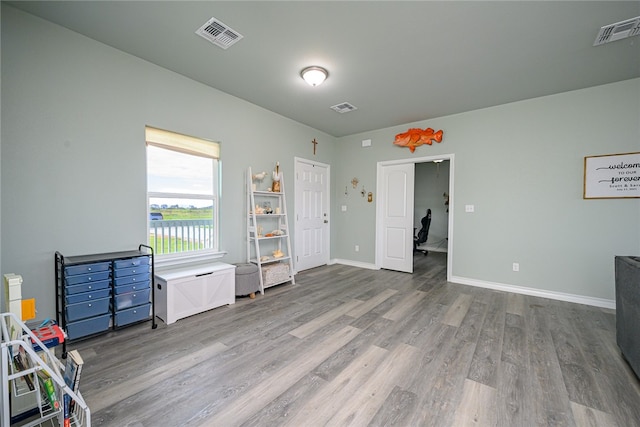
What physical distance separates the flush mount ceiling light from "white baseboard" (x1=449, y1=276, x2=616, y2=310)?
145 inches

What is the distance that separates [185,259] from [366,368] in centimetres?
245

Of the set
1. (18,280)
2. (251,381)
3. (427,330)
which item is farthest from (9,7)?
(427,330)

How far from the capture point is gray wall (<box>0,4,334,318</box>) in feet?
6.97

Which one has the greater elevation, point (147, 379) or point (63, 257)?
point (63, 257)

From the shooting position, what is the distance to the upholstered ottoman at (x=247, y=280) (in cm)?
341

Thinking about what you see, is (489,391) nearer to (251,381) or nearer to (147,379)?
(251,381)

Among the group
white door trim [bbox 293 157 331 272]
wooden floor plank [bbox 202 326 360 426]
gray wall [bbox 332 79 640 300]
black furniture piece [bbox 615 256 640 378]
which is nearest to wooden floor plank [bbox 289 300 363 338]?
wooden floor plank [bbox 202 326 360 426]

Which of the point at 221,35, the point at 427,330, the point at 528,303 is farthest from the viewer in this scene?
the point at 528,303

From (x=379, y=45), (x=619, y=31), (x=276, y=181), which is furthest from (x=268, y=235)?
(x=619, y=31)

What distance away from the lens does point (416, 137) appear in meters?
4.55

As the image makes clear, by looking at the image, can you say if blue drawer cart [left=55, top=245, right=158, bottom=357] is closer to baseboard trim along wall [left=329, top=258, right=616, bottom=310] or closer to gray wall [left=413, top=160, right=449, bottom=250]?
baseboard trim along wall [left=329, top=258, right=616, bottom=310]

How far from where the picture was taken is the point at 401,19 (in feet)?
7.06

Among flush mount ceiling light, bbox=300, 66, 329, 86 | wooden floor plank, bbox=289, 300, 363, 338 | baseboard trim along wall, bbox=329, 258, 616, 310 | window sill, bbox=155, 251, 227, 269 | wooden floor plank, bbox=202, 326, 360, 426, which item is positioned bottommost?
wooden floor plank, bbox=202, 326, 360, 426

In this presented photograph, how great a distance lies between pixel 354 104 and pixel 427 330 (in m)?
3.15
